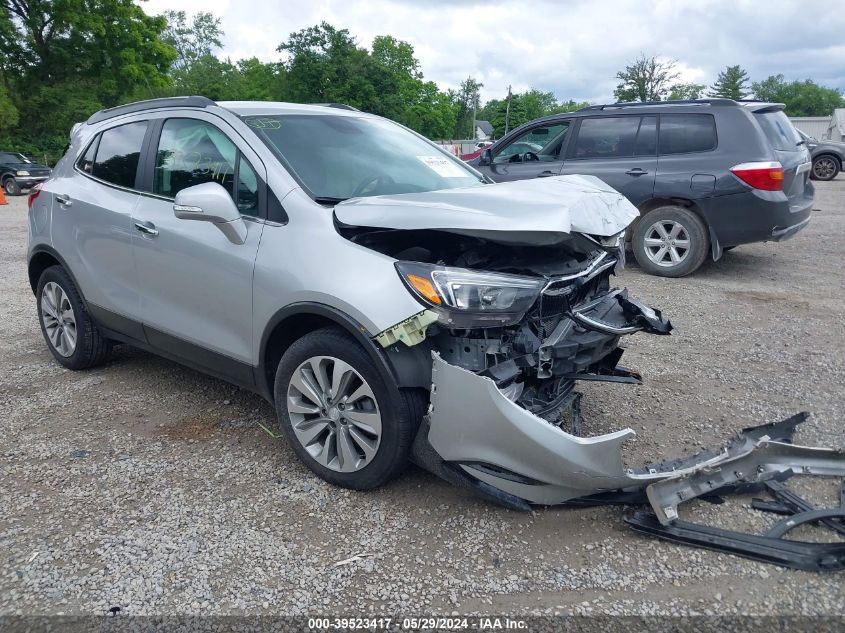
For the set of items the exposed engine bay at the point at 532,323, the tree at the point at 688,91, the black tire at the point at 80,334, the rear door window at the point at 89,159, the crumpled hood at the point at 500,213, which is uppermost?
the tree at the point at 688,91

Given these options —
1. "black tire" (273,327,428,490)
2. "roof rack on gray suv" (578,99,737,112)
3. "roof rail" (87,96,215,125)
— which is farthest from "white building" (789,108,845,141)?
"black tire" (273,327,428,490)

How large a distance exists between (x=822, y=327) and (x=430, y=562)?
4.59 metres

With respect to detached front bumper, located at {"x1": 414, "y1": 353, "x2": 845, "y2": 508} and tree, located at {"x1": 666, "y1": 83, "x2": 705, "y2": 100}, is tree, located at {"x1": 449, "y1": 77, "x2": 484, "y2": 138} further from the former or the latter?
detached front bumper, located at {"x1": 414, "y1": 353, "x2": 845, "y2": 508}

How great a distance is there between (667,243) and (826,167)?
16270mm

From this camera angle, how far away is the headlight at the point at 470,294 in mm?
2652

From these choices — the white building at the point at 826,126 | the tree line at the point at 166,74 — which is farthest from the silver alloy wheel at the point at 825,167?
the tree line at the point at 166,74

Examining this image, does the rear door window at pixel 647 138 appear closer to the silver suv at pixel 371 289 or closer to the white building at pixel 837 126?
the silver suv at pixel 371 289

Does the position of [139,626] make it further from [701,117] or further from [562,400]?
[701,117]

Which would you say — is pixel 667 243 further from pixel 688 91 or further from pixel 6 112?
pixel 688 91

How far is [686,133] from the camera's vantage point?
24.9ft

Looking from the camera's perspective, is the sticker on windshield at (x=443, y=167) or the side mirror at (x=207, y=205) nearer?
the side mirror at (x=207, y=205)

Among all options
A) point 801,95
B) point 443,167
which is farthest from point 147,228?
point 801,95

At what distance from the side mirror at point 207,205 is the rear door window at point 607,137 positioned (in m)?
6.02

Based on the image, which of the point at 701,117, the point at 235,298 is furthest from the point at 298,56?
the point at 235,298
